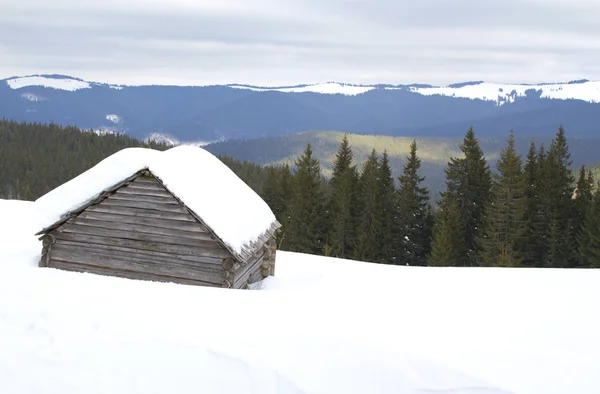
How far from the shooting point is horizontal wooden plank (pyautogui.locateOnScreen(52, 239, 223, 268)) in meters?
13.5

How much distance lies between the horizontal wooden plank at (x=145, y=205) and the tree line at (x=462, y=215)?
67.1 ft

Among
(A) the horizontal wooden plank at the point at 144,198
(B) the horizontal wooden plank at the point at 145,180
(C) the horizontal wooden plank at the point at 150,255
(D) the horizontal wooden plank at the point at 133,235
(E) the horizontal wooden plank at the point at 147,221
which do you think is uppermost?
(B) the horizontal wooden plank at the point at 145,180

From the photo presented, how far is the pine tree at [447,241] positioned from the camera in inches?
1200

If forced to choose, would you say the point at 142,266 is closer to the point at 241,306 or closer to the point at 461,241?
the point at 241,306

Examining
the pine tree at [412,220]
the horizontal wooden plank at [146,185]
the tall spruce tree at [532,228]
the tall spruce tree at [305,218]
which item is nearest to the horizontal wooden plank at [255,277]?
the horizontal wooden plank at [146,185]

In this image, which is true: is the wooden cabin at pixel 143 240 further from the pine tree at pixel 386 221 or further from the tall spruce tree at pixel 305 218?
the tall spruce tree at pixel 305 218

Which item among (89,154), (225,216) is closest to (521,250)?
(225,216)

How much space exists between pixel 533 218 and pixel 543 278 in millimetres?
22460

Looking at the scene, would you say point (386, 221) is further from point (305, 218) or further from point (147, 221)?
point (147, 221)

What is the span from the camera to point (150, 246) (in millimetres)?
13820

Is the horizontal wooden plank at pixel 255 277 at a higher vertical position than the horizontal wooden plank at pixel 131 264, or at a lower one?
lower

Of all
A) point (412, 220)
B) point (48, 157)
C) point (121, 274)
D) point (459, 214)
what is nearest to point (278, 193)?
point (412, 220)

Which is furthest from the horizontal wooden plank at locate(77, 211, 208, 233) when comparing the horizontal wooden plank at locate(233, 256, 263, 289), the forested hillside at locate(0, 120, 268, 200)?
the forested hillside at locate(0, 120, 268, 200)

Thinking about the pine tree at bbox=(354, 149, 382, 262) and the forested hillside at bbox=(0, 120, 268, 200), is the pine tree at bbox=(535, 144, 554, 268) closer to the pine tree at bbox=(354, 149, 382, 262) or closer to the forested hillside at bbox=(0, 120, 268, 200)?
the pine tree at bbox=(354, 149, 382, 262)
